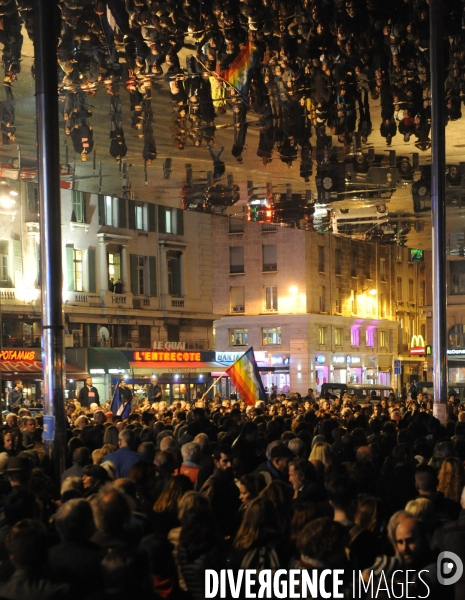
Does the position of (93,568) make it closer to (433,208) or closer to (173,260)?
(433,208)

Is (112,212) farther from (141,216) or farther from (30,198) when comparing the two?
(30,198)

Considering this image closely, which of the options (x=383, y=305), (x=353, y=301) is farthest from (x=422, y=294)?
(x=353, y=301)

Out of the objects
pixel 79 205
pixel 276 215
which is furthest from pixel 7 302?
pixel 276 215

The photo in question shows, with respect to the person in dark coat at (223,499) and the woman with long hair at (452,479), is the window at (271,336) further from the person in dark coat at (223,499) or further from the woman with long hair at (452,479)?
the person in dark coat at (223,499)

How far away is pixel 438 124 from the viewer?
20.4 meters

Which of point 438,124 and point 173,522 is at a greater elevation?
point 438,124

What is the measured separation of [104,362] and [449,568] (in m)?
38.4

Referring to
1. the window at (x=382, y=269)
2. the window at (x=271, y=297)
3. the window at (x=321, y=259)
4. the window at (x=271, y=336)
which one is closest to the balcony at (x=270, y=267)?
the window at (x=271, y=297)

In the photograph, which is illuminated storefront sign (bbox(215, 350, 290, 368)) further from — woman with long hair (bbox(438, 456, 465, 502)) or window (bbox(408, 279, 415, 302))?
woman with long hair (bbox(438, 456, 465, 502))

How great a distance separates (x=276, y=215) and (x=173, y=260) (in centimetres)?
Answer: 3132

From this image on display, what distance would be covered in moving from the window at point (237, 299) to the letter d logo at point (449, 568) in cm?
6404

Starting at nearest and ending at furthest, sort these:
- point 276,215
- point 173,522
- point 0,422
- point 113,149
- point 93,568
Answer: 1. point 93,568
2. point 173,522
3. point 0,422
4. point 113,149
5. point 276,215

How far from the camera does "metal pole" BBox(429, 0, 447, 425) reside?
65.3ft

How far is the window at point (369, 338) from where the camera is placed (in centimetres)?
7725
